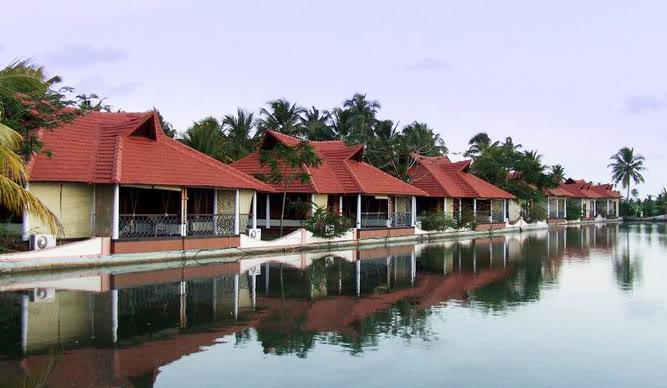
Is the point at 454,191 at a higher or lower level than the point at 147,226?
higher

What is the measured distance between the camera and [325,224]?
25.2 m

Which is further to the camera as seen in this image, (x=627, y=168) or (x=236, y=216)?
(x=627, y=168)

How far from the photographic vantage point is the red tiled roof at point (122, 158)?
59.3 ft

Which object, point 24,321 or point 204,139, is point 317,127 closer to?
point 204,139

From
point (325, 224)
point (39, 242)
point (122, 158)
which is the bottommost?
point (39, 242)

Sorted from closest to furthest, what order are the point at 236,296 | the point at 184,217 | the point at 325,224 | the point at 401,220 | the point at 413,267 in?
the point at 236,296 → the point at 413,267 → the point at 184,217 → the point at 325,224 → the point at 401,220

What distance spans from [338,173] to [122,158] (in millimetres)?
12672

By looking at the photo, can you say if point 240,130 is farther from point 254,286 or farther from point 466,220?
point 254,286

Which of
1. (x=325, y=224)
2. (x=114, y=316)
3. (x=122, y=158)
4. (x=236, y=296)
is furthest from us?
(x=325, y=224)

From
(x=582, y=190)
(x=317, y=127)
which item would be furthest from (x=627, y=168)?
(x=317, y=127)

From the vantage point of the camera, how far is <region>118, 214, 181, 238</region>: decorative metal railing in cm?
1861

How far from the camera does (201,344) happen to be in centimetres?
856

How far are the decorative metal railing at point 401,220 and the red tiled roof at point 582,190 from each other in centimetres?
2950

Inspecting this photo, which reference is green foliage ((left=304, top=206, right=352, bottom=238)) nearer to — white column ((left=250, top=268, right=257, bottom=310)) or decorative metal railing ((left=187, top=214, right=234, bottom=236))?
decorative metal railing ((left=187, top=214, right=234, bottom=236))
